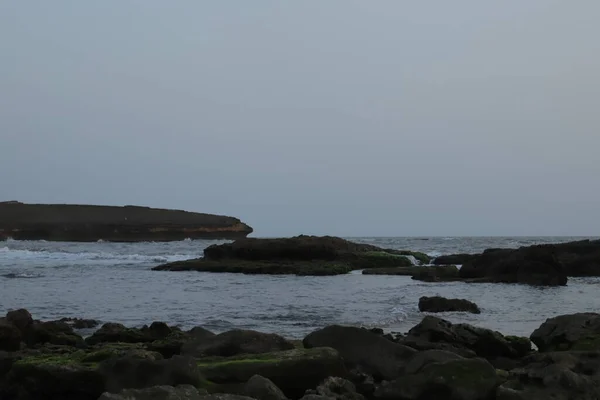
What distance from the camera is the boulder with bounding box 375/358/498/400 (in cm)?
717

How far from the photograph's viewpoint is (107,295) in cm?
2517

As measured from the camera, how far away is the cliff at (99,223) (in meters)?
130

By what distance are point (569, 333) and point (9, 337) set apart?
934cm

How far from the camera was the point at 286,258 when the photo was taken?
47938 mm

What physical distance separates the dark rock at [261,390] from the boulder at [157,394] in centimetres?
75

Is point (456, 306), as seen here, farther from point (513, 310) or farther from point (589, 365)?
point (589, 365)

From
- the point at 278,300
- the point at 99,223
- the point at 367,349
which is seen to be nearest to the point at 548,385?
the point at 367,349

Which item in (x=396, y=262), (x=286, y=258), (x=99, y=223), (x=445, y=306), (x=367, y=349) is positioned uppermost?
(x=99, y=223)

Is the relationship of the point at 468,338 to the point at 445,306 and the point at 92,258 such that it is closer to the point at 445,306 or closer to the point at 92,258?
the point at 445,306

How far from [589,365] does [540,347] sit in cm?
301

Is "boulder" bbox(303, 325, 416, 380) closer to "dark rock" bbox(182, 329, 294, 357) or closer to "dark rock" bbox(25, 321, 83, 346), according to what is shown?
"dark rock" bbox(182, 329, 294, 357)

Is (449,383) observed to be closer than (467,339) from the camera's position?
Yes

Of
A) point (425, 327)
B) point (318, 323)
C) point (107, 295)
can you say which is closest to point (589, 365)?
point (425, 327)

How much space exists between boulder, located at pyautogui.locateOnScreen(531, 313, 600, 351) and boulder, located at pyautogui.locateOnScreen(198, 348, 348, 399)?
4933mm
